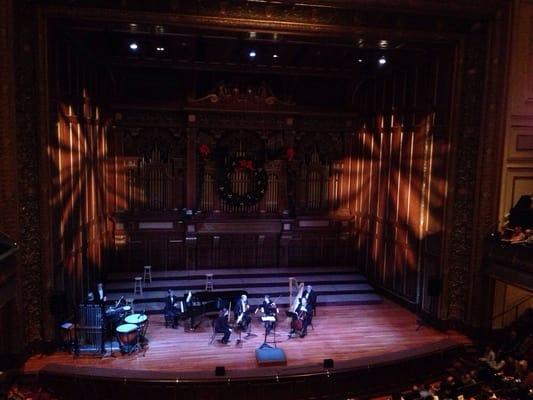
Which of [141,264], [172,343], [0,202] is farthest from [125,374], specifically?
[141,264]

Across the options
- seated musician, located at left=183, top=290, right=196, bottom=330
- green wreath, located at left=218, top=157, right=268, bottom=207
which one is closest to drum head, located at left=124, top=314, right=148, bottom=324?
seated musician, located at left=183, top=290, right=196, bottom=330

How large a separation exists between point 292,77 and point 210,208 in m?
4.68

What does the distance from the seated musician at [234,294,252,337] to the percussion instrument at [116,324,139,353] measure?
2.26 metres

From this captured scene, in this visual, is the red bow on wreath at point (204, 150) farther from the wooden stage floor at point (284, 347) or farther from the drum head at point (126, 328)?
the drum head at point (126, 328)

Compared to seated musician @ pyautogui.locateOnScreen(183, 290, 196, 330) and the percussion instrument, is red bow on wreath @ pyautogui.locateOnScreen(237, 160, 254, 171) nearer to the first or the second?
seated musician @ pyautogui.locateOnScreen(183, 290, 196, 330)

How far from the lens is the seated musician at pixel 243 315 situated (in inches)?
414

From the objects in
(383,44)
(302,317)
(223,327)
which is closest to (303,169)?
(383,44)

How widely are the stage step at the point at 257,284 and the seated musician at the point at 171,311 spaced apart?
32.5 inches

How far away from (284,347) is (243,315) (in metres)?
1.16

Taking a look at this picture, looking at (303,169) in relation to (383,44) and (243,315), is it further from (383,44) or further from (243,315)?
(243,315)

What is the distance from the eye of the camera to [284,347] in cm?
1006

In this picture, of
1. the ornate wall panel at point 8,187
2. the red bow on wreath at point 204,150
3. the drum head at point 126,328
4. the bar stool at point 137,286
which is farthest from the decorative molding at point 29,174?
the red bow on wreath at point 204,150

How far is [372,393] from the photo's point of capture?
29.3 feet

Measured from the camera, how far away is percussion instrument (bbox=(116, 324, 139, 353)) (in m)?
9.45
